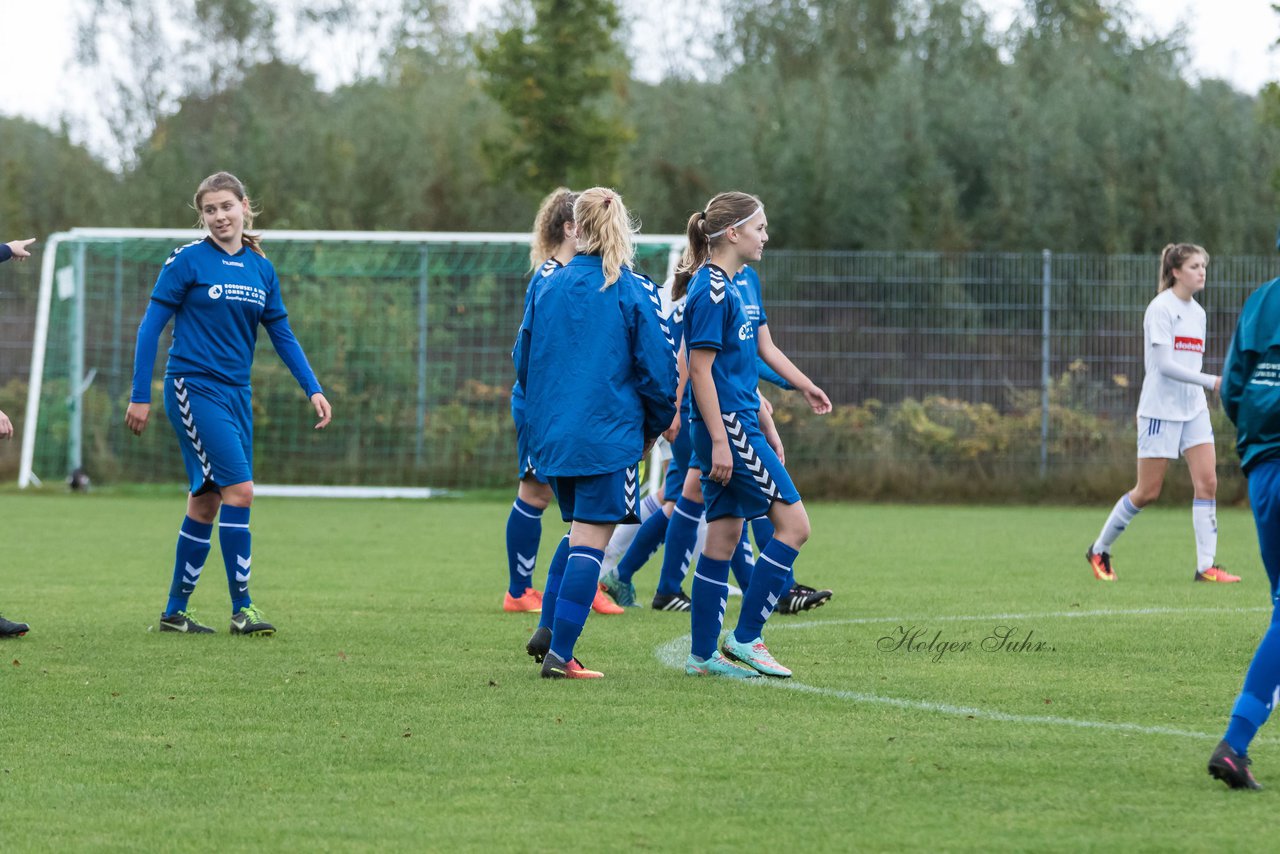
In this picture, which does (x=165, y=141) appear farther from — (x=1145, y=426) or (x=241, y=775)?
(x=241, y=775)

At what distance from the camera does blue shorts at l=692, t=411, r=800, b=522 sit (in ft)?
20.1

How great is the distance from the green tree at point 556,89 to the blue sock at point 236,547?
13.1 metres

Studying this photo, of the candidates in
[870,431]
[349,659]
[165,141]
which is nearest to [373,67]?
[165,141]

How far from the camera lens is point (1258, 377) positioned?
441cm

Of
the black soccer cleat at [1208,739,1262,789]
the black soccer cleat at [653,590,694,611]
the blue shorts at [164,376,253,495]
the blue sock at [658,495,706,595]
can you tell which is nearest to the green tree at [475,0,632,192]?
the blue sock at [658,495,706,595]

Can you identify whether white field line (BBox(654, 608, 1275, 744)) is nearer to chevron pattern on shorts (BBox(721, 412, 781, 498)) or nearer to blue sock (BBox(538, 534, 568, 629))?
blue sock (BBox(538, 534, 568, 629))

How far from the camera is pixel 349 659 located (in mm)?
6695

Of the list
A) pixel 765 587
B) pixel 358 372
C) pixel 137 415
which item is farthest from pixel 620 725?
pixel 358 372

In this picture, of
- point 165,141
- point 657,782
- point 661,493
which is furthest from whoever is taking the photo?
point 165,141

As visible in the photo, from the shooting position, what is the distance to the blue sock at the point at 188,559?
757 cm

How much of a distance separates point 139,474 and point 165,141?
11798 millimetres

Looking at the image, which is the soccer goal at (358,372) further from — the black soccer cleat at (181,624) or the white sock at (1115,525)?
the black soccer cleat at (181,624)

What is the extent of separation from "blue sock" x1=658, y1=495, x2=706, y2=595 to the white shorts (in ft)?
10.8

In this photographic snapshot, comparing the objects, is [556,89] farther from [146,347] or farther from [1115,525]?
[146,347]
